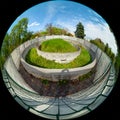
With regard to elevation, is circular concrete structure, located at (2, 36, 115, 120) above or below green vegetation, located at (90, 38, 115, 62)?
below

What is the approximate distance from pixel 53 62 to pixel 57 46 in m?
0.27

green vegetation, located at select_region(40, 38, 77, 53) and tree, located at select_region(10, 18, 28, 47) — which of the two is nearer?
green vegetation, located at select_region(40, 38, 77, 53)

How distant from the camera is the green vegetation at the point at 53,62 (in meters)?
5.98

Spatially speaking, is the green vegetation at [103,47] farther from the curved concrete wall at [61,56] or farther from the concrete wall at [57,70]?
the curved concrete wall at [61,56]

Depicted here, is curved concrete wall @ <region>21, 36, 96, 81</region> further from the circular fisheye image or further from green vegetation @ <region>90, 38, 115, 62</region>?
green vegetation @ <region>90, 38, 115, 62</region>

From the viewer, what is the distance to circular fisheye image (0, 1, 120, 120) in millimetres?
6020

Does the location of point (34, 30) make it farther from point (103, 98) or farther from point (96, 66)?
point (103, 98)

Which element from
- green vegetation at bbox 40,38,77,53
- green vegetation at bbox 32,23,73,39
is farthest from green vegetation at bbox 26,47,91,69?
green vegetation at bbox 32,23,73,39

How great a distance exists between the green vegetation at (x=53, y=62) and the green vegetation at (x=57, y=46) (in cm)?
15

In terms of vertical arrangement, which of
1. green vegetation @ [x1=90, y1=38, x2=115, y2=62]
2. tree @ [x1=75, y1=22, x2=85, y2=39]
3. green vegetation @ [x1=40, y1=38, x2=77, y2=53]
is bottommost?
green vegetation @ [x1=40, y1=38, x2=77, y2=53]

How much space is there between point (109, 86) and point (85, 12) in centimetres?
136

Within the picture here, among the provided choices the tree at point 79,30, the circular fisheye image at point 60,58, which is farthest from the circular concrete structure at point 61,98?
the tree at point 79,30

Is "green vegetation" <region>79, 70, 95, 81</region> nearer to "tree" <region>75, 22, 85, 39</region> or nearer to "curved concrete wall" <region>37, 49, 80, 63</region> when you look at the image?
"curved concrete wall" <region>37, 49, 80, 63</region>

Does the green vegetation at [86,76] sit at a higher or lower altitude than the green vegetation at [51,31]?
lower
